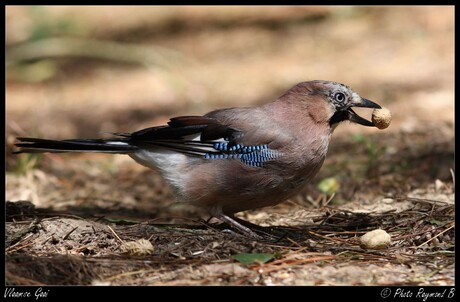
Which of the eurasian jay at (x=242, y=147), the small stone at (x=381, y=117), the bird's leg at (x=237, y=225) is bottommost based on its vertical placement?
the bird's leg at (x=237, y=225)

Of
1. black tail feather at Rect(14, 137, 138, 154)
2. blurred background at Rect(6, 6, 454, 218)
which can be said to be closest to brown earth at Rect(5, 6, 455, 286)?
blurred background at Rect(6, 6, 454, 218)

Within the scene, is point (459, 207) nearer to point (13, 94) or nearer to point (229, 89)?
point (229, 89)

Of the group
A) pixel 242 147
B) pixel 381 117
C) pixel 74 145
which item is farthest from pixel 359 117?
pixel 74 145

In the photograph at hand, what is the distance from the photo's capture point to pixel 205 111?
8.42 metres

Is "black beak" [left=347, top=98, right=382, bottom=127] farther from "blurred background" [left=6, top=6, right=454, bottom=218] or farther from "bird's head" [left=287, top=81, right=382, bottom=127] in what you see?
"blurred background" [left=6, top=6, right=454, bottom=218]

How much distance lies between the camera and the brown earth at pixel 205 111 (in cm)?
400

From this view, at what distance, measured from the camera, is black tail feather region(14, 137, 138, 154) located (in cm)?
499

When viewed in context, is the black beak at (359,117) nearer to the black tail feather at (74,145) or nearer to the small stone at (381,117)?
the small stone at (381,117)

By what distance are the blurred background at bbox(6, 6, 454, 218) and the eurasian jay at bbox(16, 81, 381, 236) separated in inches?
50.5

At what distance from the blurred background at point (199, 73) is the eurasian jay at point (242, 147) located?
4.21 feet

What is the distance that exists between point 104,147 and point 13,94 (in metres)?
4.96

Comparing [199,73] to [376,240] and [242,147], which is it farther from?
[376,240]

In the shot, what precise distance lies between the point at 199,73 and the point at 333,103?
5.08m

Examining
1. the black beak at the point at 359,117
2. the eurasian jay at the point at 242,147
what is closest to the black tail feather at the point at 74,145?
the eurasian jay at the point at 242,147
